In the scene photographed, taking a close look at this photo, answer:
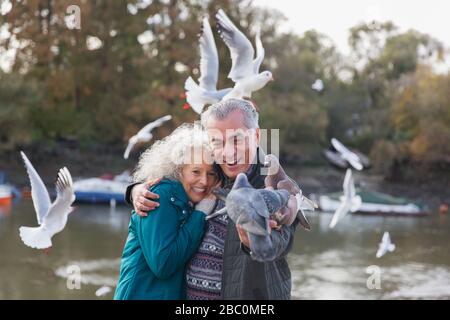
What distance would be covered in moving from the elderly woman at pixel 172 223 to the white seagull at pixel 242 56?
1.62 meters

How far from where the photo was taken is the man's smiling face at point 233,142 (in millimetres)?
1369

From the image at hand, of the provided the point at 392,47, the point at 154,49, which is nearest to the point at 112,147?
the point at 154,49

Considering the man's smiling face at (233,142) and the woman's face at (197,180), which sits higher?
the man's smiling face at (233,142)

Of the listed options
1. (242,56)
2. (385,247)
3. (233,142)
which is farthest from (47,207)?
(385,247)

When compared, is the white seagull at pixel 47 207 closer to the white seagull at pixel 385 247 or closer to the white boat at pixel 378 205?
the white seagull at pixel 385 247

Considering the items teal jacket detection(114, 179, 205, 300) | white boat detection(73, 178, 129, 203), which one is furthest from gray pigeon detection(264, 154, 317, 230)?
white boat detection(73, 178, 129, 203)

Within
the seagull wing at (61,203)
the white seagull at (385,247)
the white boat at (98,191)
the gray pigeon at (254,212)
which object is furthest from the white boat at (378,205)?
the gray pigeon at (254,212)

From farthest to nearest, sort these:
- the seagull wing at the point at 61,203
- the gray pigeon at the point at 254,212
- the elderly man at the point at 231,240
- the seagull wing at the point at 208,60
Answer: the seagull wing at the point at 208,60 → the seagull wing at the point at 61,203 → the elderly man at the point at 231,240 → the gray pigeon at the point at 254,212

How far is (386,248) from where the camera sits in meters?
8.73

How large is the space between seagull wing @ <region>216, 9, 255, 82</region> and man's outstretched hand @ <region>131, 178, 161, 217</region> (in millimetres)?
1790

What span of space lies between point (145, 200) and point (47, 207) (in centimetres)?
240

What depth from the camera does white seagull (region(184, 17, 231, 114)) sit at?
10.5 feet

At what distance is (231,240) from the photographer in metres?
1.35
